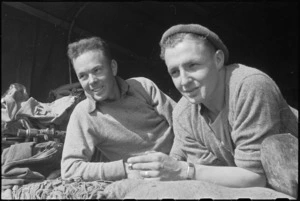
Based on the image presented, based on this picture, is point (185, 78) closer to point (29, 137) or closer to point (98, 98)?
point (98, 98)

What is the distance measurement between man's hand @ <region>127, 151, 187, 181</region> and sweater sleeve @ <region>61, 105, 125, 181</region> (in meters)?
0.33

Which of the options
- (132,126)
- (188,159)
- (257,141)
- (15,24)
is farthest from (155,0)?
(257,141)

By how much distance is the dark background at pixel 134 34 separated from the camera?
252 centimetres

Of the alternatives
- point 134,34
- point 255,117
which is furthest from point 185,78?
point 134,34

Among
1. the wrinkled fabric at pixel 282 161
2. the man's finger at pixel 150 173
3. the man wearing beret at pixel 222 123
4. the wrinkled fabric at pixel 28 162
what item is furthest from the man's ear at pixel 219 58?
the wrinkled fabric at pixel 28 162

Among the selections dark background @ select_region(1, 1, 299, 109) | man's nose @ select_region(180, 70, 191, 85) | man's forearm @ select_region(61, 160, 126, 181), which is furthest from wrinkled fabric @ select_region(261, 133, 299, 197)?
dark background @ select_region(1, 1, 299, 109)

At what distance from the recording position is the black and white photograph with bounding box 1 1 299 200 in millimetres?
1299

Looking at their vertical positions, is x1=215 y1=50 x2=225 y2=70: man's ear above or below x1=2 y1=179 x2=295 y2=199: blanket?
above

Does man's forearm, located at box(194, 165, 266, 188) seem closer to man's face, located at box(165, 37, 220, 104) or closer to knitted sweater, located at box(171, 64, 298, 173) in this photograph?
knitted sweater, located at box(171, 64, 298, 173)

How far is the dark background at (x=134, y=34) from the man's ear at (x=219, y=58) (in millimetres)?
1334

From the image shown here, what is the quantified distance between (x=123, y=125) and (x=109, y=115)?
0.09 metres

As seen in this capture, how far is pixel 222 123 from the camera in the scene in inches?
56.2

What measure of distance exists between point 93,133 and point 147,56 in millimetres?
1324

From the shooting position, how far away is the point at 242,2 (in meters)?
2.80
